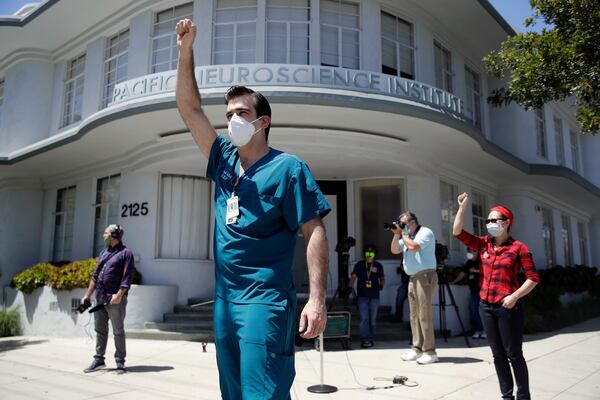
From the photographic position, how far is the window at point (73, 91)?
1443 centimetres

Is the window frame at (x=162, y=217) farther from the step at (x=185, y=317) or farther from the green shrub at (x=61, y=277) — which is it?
the step at (x=185, y=317)

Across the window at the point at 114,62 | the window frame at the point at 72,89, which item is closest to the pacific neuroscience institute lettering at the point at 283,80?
the window at the point at 114,62

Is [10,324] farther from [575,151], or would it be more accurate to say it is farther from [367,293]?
[575,151]

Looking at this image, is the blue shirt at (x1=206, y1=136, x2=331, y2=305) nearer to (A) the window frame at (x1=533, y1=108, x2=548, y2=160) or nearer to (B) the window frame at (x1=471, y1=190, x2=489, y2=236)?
(B) the window frame at (x1=471, y1=190, x2=489, y2=236)

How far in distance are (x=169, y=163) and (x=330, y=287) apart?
4770 millimetres

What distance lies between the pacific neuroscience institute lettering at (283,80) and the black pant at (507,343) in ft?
18.9

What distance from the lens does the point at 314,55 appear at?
10.7 m

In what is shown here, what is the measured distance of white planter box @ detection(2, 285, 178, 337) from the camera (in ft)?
33.5

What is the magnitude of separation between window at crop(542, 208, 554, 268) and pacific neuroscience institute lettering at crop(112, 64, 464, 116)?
9558mm

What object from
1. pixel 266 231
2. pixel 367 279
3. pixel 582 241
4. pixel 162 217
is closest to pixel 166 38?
pixel 162 217

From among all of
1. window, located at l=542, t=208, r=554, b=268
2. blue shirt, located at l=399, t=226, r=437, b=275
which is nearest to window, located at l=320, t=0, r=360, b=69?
blue shirt, located at l=399, t=226, r=437, b=275

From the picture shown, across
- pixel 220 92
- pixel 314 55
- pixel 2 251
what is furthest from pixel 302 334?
pixel 2 251

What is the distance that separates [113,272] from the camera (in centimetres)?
677

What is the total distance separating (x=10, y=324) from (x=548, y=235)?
1645 cm
